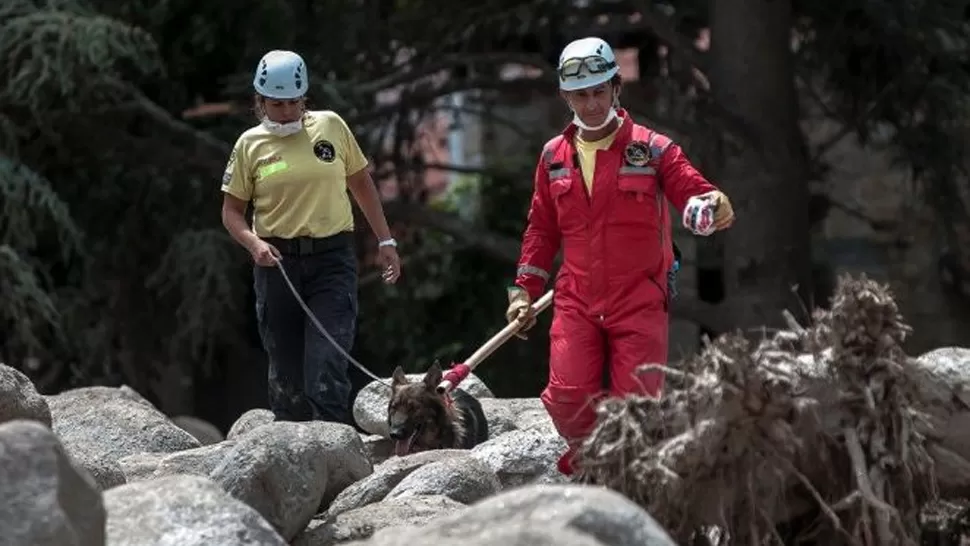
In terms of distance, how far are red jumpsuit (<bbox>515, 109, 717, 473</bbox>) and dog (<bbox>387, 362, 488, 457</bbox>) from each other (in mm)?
1877

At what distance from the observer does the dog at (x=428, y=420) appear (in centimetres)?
995

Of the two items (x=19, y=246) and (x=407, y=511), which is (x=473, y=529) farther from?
(x=19, y=246)

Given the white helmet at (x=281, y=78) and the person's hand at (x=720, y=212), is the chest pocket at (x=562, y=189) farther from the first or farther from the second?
the white helmet at (x=281, y=78)

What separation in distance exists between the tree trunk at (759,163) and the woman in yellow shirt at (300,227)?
610cm

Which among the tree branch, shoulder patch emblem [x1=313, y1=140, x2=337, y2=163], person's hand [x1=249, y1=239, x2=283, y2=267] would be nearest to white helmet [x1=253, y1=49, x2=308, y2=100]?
shoulder patch emblem [x1=313, y1=140, x2=337, y2=163]

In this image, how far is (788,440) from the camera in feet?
21.5

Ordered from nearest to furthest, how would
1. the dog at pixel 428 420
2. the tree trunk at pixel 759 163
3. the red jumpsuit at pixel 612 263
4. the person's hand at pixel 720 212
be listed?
the person's hand at pixel 720 212, the red jumpsuit at pixel 612 263, the dog at pixel 428 420, the tree trunk at pixel 759 163

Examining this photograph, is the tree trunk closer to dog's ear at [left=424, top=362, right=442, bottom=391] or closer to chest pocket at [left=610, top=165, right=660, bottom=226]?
dog's ear at [left=424, top=362, right=442, bottom=391]

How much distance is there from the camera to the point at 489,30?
17.0m

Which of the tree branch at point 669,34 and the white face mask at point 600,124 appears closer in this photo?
the white face mask at point 600,124

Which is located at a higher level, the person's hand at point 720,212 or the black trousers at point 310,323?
the person's hand at point 720,212

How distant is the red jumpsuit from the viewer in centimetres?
796

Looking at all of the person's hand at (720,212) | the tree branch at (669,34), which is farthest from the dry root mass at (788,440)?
the tree branch at (669,34)

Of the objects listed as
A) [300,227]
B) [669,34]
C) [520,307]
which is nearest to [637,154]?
[520,307]
